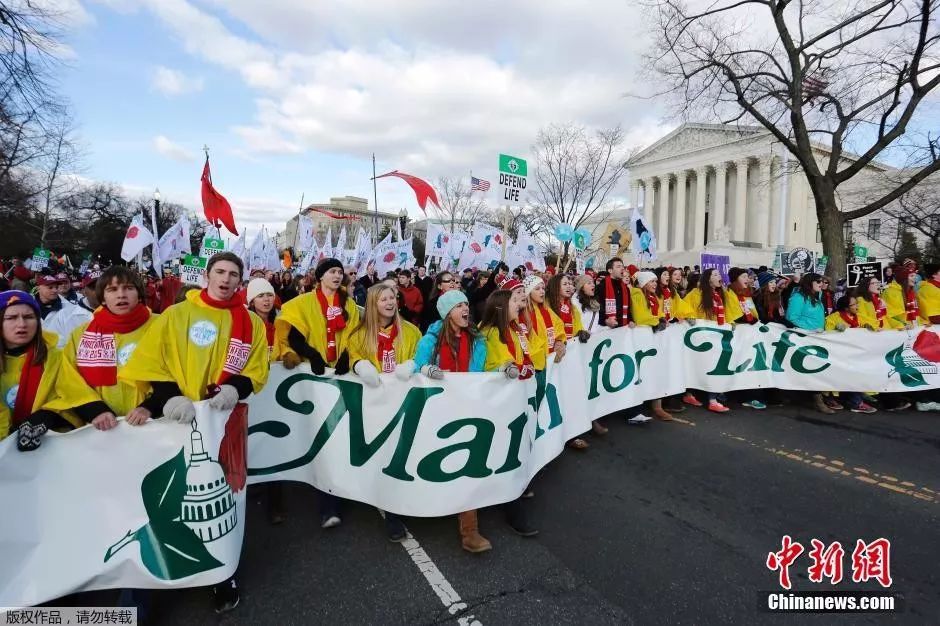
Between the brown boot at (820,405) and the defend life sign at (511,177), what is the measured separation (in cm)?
528

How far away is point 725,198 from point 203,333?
61629mm

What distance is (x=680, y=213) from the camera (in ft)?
195

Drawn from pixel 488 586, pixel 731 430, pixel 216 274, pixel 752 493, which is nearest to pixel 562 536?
pixel 488 586

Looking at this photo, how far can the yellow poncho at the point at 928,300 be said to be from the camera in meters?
7.24

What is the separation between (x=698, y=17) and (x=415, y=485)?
16.3m

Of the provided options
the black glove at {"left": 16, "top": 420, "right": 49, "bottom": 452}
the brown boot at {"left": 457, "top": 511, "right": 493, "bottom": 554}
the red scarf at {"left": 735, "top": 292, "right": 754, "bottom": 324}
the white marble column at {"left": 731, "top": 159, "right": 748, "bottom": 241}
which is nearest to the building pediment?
the white marble column at {"left": 731, "top": 159, "right": 748, "bottom": 241}

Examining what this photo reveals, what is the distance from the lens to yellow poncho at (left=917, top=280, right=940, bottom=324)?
7.24 meters

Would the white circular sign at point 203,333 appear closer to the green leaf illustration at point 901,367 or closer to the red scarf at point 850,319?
the red scarf at point 850,319

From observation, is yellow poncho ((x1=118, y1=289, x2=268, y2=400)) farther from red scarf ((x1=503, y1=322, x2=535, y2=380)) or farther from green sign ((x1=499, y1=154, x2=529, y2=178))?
green sign ((x1=499, y1=154, x2=529, y2=178))

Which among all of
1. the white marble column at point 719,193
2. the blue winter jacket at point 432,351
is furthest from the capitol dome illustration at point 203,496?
the white marble column at point 719,193

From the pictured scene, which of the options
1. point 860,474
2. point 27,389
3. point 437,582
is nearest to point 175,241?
point 27,389

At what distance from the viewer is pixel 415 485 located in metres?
3.42

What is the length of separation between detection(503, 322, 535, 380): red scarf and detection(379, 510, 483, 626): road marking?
4.54 ft

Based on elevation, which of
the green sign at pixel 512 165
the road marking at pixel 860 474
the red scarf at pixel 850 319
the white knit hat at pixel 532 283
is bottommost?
the road marking at pixel 860 474
